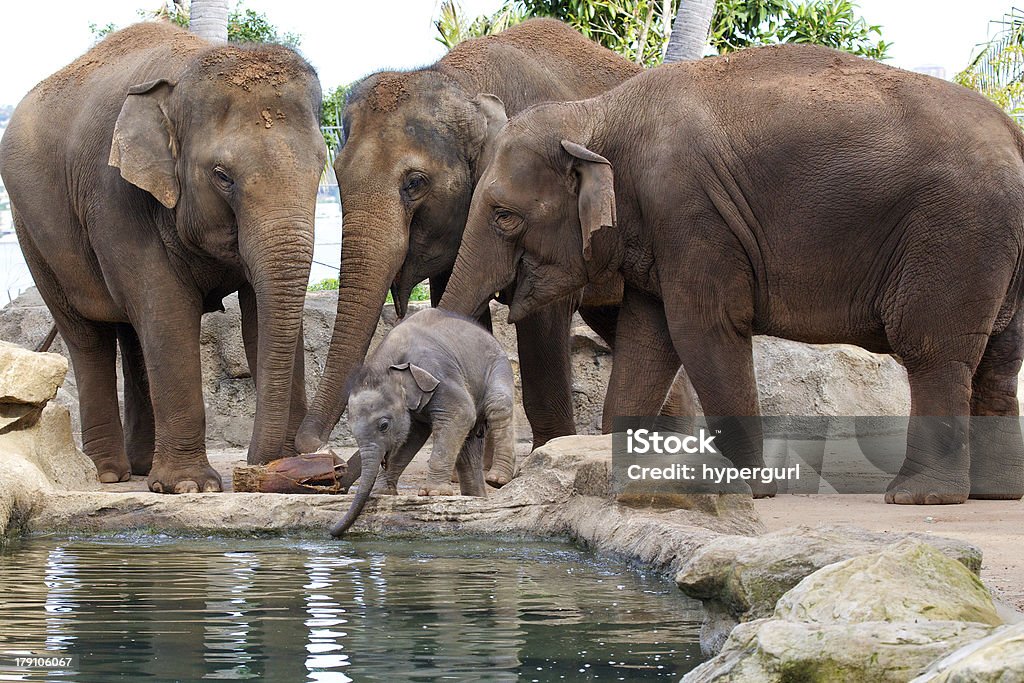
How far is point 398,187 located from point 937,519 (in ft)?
11.6

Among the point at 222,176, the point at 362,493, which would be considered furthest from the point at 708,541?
the point at 222,176

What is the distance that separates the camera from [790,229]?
26.8 ft

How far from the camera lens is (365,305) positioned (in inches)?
356

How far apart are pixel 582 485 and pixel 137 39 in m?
4.82

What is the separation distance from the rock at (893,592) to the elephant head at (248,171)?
4706 millimetres

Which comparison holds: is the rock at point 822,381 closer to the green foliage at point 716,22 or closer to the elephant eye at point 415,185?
the elephant eye at point 415,185

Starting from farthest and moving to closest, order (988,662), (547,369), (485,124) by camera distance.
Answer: (547,369), (485,124), (988,662)

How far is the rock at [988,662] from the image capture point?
320 cm

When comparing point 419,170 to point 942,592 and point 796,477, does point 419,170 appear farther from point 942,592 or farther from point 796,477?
point 942,592

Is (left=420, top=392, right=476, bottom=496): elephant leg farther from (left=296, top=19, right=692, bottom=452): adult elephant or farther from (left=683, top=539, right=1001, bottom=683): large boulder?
(left=683, top=539, right=1001, bottom=683): large boulder

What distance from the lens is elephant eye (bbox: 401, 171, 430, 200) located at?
369 inches

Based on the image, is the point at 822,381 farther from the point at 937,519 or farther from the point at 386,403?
the point at 386,403

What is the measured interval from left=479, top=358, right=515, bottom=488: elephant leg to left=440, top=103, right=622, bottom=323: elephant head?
0.51 meters

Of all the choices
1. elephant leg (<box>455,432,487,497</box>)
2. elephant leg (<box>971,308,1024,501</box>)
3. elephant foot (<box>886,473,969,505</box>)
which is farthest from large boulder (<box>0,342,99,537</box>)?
elephant leg (<box>971,308,1024,501</box>)
